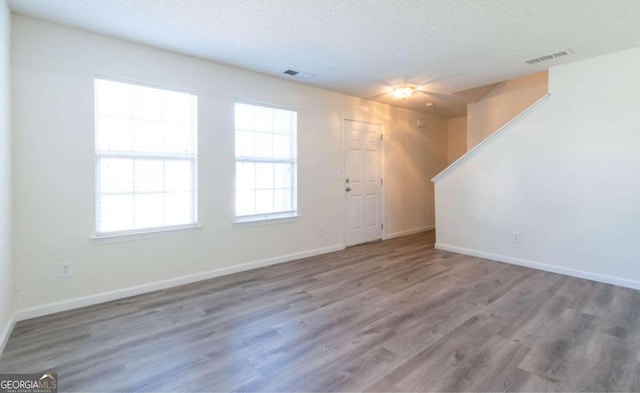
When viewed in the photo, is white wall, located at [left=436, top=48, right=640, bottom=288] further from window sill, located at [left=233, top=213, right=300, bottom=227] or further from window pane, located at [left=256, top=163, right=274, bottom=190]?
window pane, located at [left=256, top=163, right=274, bottom=190]

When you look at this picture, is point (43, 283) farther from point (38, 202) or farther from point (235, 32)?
point (235, 32)

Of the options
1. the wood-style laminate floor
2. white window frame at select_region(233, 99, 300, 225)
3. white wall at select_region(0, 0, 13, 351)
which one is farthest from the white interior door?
white wall at select_region(0, 0, 13, 351)

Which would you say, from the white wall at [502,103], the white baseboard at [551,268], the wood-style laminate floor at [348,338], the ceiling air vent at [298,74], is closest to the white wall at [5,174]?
the wood-style laminate floor at [348,338]

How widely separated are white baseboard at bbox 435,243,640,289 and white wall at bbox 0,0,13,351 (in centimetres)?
489

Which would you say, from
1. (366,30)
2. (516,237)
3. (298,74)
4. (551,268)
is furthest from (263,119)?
(551,268)

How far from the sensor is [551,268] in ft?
12.1

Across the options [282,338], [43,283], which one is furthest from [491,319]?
[43,283]

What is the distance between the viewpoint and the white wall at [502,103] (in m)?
4.65

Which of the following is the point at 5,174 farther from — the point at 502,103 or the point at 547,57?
the point at 502,103

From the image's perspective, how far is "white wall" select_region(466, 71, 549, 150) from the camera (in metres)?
4.65

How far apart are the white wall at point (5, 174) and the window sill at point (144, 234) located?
61cm

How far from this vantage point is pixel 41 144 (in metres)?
2.54

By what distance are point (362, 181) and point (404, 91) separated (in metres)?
1.55

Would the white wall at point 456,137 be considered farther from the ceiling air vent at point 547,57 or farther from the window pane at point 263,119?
the window pane at point 263,119
